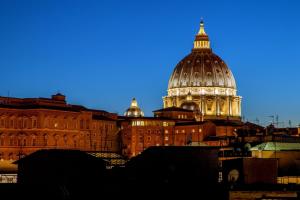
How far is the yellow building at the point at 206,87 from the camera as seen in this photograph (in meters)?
168

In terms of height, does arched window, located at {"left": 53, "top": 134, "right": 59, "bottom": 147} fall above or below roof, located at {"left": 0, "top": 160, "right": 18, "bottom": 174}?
above

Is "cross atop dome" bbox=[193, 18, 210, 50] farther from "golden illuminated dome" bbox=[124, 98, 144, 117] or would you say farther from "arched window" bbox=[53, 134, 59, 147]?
"arched window" bbox=[53, 134, 59, 147]

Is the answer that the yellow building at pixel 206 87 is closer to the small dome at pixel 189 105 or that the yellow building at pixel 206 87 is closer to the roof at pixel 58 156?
the small dome at pixel 189 105

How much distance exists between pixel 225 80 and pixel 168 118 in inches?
1376

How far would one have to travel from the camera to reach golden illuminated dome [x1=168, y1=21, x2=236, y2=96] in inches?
6658

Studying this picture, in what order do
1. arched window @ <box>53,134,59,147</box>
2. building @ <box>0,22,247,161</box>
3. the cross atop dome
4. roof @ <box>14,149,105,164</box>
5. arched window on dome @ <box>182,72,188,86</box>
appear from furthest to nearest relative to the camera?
the cross atop dome
arched window on dome @ <box>182,72,188,86</box>
arched window @ <box>53,134,59,147</box>
building @ <box>0,22,247,161</box>
roof @ <box>14,149,105,164</box>

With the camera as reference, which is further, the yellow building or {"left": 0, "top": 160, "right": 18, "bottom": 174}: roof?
the yellow building

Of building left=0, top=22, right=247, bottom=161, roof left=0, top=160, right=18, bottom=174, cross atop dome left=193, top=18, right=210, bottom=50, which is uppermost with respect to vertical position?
cross atop dome left=193, top=18, right=210, bottom=50

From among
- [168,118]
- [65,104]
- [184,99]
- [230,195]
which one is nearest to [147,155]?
[230,195]

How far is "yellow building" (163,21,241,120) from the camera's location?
16800 centimetres

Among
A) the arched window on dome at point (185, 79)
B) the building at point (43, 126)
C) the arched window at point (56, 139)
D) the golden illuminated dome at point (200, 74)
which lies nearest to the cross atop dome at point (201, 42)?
the golden illuminated dome at point (200, 74)

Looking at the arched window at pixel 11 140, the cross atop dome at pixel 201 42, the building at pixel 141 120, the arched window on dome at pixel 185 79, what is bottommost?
the arched window at pixel 11 140

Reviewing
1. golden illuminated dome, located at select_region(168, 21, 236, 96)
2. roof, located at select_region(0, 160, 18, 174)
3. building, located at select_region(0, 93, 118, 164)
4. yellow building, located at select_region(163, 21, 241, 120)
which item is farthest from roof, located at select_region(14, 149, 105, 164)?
golden illuminated dome, located at select_region(168, 21, 236, 96)

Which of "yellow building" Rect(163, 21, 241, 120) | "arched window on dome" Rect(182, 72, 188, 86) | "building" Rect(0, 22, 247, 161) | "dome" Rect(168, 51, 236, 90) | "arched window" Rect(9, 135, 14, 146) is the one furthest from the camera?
"arched window on dome" Rect(182, 72, 188, 86)
